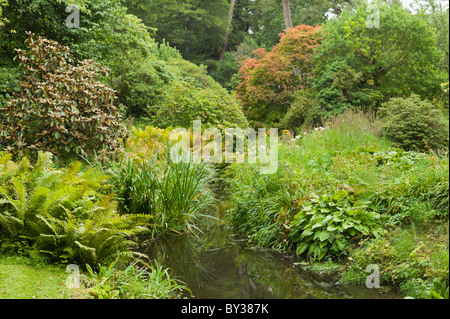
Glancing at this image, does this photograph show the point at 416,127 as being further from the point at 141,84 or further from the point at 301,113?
the point at 141,84

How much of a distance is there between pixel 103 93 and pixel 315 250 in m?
4.34

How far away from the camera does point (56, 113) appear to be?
5.75 meters

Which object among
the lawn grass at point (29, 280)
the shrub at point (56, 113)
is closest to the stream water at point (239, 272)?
the lawn grass at point (29, 280)

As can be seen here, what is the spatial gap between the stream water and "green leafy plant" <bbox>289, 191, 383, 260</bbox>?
10.0 inches

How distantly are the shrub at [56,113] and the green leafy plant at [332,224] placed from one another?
343 centimetres

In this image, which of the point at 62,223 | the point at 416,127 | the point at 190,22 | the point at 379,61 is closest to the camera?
the point at 62,223

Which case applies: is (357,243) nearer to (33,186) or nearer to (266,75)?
(33,186)

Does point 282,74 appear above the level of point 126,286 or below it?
above

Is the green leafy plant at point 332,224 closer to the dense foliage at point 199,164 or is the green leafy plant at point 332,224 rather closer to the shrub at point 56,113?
the dense foliage at point 199,164

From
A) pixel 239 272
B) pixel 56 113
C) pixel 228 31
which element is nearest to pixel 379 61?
pixel 56 113

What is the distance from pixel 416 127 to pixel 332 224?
4.12 m

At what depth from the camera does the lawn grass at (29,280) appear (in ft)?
9.48

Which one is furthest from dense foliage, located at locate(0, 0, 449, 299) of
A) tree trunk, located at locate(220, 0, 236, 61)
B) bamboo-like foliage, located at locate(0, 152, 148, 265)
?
tree trunk, located at locate(220, 0, 236, 61)
